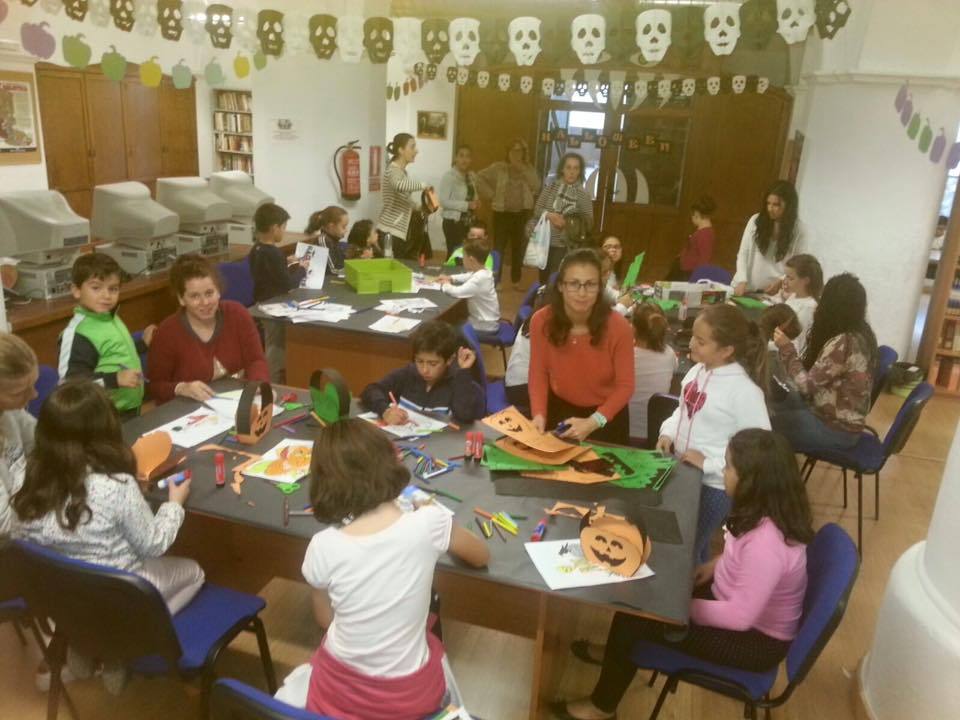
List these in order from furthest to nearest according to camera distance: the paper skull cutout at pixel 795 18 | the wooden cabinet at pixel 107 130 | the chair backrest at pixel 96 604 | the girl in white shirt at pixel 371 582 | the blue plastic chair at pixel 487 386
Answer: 1. the wooden cabinet at pixel 107 130
2. the paper skull cutout at pixel 795 18
3. the blue plastic chair at pixel 487 386
4. the chair backrest at pixel 96 604
5. the girl in white shirt at pixel 371 582

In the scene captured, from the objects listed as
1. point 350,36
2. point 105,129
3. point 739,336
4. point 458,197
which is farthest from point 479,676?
point 105,129

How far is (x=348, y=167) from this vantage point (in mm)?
6629

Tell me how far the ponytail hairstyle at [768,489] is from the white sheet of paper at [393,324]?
227 cm

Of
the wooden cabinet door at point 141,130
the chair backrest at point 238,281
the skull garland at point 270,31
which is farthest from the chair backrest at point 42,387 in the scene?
the wooden cabinet door at point 141,130

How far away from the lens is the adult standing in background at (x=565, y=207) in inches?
254

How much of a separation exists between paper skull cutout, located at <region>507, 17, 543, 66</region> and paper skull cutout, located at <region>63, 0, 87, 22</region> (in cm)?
248

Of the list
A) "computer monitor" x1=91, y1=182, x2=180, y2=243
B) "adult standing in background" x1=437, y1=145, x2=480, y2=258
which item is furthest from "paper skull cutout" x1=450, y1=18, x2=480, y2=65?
"adult standing in background" x1=437, y1=145, x2=480, y2=258

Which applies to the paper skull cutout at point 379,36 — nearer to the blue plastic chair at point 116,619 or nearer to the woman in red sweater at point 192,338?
the woman in red sweater at point 192,338

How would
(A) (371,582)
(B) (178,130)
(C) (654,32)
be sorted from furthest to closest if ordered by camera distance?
(B) (178,130) < (C) (654,32) < (A) (371,582)

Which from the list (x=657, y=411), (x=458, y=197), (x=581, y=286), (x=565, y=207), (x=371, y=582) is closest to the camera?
(x=371, y=582)

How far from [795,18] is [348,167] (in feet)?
12.7

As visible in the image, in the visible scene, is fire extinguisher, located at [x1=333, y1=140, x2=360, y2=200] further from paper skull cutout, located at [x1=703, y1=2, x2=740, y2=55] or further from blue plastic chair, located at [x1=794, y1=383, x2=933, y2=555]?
blue plastic chair, located at [x1=794, y1=383, x2=933, y2=555]

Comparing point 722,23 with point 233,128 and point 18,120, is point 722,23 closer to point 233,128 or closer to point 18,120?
point 18,120

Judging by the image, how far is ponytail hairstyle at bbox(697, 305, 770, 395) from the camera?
249cm
